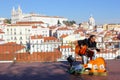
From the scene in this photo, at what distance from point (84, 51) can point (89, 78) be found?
853mm

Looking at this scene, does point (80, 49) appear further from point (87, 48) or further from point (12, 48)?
point (12, 48)

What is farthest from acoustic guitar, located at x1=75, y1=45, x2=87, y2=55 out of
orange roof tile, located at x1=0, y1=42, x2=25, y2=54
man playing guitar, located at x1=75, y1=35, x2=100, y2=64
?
orange roof tile, located at x1=0, y1=42, x2=25, y2=54

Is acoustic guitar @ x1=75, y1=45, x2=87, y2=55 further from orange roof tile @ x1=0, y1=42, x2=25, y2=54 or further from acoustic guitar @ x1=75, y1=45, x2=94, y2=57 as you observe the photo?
orange roof tile @ x1=0, y1=42, x2=25, y2=54

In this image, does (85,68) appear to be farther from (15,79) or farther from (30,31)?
(30,31)

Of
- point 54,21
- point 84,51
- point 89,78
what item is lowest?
point 89,78

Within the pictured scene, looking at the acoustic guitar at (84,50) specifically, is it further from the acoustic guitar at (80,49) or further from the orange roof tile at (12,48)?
the orange roof tile at (12,48)

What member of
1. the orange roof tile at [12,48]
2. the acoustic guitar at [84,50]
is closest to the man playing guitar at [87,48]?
the acoustic guitar at [84,50]

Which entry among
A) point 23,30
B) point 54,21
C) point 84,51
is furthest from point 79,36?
point 54,21

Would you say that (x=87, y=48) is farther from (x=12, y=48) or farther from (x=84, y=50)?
(x=12, y=48)

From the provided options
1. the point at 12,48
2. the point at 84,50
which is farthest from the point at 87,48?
the point at 12,48

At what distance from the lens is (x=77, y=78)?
6.64 m

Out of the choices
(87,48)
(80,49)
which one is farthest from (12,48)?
(87,48)

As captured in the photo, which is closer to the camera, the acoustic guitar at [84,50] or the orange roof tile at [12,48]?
→ the acoustic guitar at [84,50]

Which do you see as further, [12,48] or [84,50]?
[12,48]
